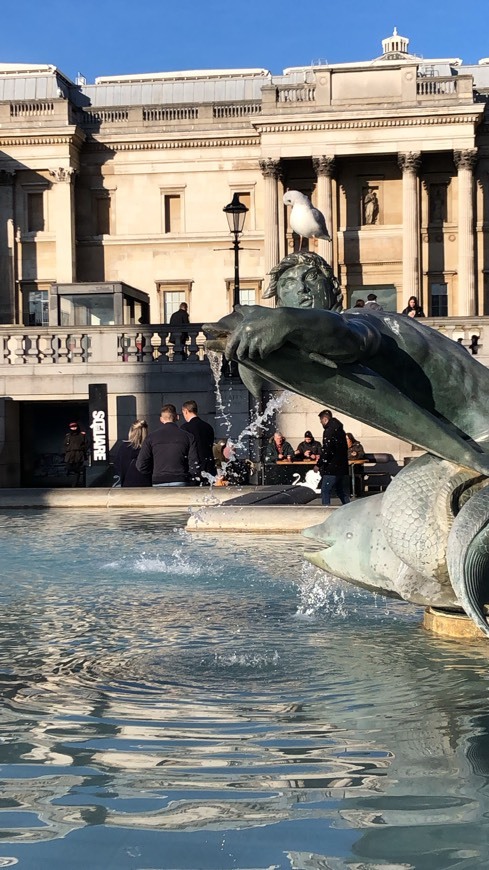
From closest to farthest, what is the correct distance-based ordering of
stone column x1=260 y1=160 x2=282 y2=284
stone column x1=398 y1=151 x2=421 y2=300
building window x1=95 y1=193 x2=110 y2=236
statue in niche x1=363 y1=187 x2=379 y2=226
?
stone column x1=398 y1=151 x2=421 y2=300 → stone column x1=260 y1=160 x2=282 y2=284 → statue in niche x1=363 y1=187 x2=379 y2=226 → building window x1=95 y1=193 x2=110 y2=236

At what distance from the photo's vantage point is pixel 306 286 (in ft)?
17.4

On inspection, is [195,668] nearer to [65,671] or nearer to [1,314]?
[65,671]

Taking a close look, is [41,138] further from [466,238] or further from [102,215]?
[466,238]

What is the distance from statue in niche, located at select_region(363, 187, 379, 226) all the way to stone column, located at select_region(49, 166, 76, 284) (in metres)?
12.9

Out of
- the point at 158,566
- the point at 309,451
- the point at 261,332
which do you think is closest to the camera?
the point at 261,332

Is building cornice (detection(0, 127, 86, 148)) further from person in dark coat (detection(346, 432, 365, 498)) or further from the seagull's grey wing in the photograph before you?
the seagull's grey wing

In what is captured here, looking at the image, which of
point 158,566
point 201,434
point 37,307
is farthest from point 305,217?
point 37,307

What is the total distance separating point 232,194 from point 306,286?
52516 millimetres

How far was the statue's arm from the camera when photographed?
437 cm

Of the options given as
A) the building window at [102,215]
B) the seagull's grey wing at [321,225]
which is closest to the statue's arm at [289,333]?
the seagull's grey wing at [321,225]

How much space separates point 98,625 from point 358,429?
22.9m

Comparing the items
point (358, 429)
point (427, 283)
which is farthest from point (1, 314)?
point (358, 429)

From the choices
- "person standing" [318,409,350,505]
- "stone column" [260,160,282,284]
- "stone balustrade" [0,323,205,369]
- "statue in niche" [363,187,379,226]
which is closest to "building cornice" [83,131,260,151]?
"stone column" [260,160,282,284]

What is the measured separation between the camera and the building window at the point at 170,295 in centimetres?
5700
